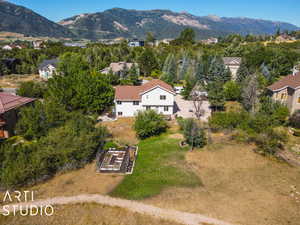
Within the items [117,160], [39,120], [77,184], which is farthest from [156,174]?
[39,120]

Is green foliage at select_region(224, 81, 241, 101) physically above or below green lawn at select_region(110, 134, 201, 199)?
above

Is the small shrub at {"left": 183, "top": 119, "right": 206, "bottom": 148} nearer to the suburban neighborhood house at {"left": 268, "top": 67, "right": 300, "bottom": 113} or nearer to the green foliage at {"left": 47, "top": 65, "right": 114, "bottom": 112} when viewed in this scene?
the green foliage at {"left": 47, "top": 65, "right": 114, "bottom": 112}

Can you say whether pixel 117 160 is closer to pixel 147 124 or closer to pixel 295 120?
pixel 147 124

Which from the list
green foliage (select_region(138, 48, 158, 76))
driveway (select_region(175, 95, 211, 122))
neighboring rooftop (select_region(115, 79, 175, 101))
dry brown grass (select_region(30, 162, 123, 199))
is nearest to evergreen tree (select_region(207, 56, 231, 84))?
driveway (select_region(175, 95, 211, 122))

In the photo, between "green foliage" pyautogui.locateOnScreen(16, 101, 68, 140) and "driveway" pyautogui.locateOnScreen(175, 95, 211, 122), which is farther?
"driveway" pyautogui.locateOnScreen(175, 95, 211, 122)

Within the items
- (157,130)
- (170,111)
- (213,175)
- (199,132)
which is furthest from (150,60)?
(213,175)

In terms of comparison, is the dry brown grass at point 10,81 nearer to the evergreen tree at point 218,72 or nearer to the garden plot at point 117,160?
the garden plot at point 117,160
